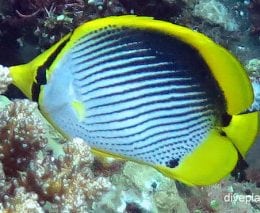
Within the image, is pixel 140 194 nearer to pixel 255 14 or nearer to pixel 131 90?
pixel 131 90

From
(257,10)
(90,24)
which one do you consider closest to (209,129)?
(90,24)

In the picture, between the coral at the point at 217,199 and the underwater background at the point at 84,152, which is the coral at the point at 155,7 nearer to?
the underwater background at the point at 84,152

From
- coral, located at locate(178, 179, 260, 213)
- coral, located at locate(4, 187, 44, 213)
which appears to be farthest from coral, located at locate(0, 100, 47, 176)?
coral, located at locate(178, 179, 260, 213)

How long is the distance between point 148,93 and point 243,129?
344mm

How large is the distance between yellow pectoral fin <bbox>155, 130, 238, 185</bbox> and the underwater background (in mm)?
511

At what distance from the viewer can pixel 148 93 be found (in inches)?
58.0

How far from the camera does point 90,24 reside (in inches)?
56.3

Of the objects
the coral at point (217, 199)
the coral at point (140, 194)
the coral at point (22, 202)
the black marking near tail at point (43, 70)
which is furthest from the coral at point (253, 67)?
the black marking near tail at point (43, 70)

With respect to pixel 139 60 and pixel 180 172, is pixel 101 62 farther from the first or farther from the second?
pixel 180 172

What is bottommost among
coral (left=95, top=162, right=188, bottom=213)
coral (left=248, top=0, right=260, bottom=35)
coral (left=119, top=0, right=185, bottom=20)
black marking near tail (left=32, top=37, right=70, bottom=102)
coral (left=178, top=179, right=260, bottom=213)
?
coral (left=178, top=179, right=260, bottom=213)

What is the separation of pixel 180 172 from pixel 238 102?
0.31 m

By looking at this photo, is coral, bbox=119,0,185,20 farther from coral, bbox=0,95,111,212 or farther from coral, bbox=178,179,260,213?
coral, bbox=0,95,111,212

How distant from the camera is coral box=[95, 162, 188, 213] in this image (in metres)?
2.46

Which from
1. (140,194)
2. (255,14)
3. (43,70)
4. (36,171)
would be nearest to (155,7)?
(255,14)
